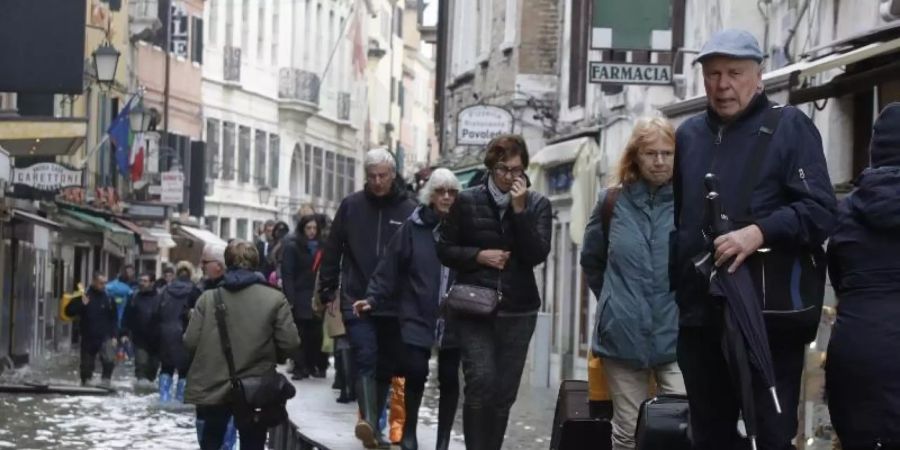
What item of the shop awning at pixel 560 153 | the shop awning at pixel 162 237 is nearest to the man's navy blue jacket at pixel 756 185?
the shop awning at pixel 560 153

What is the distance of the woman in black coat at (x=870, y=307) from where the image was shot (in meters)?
7.80

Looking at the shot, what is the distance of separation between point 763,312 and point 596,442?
3.32 m

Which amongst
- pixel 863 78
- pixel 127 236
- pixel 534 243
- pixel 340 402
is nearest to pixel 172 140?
pixel 127 236

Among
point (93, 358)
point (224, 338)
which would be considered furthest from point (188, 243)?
point (224, 338)

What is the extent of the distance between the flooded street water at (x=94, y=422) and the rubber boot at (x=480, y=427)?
5959 millimetres

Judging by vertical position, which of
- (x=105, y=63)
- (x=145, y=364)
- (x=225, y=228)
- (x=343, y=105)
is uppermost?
(x=343, y=105)

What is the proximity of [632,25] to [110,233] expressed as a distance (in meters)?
30.2

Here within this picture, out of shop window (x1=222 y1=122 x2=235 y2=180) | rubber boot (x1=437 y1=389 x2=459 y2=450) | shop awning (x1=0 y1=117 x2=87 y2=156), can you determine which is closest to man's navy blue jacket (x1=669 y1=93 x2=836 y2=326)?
rubber boot (x1=437 y1=389 x2=459 y2=450)

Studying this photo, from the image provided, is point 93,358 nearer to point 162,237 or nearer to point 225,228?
point 162,237

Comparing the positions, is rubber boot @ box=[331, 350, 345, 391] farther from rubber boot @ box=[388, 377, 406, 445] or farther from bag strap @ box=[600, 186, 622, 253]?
bag strap @ box=[600, 186, 622, 253]

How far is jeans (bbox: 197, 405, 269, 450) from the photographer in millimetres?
13430

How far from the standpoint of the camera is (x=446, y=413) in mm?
13852

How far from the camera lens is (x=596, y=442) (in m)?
10.5

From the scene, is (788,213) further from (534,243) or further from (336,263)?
(336,263)
